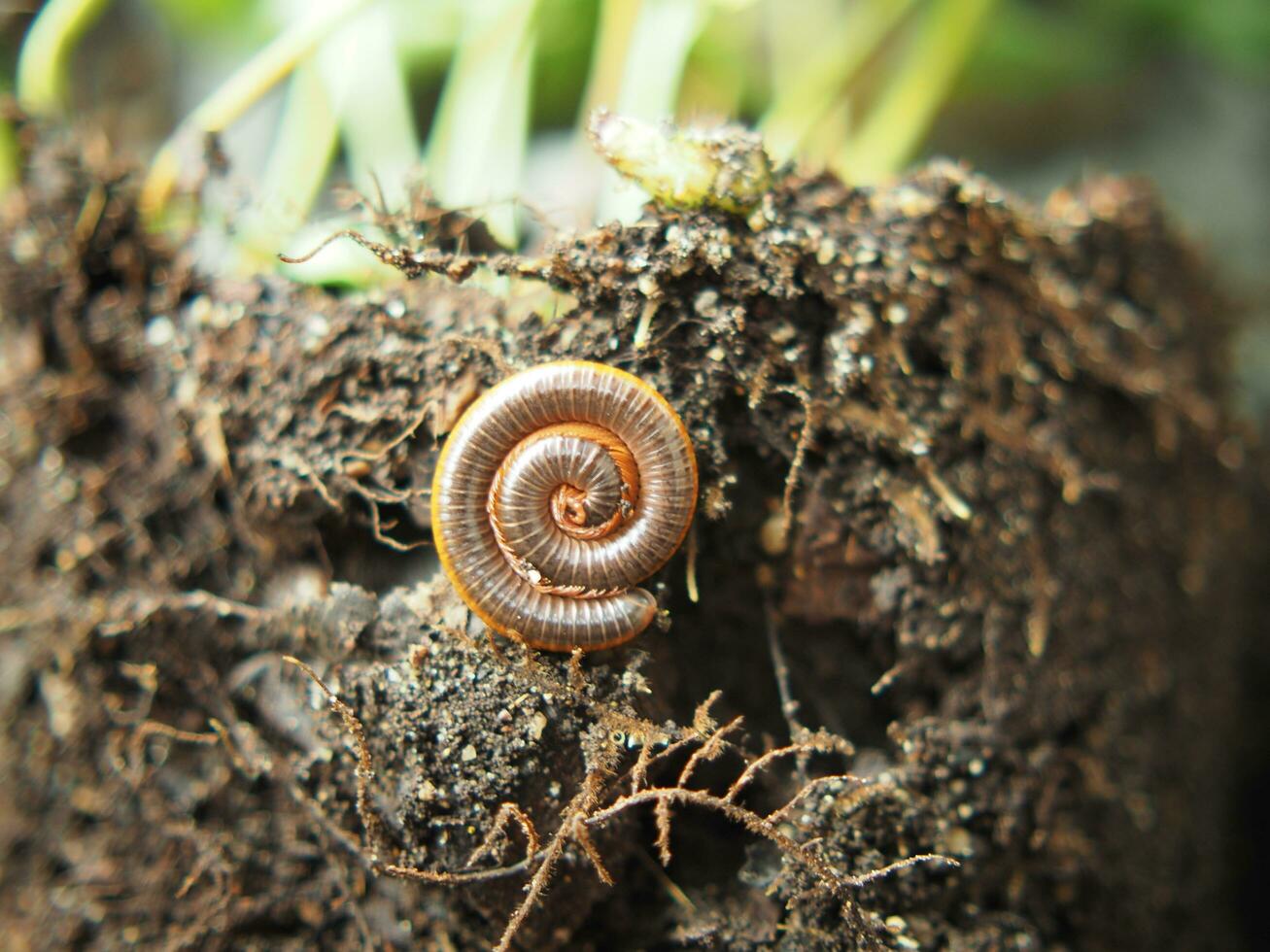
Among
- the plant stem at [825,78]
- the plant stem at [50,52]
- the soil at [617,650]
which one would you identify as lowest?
the soil at [617,650]

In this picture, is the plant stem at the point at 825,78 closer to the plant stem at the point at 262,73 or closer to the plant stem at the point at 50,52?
the plant stem at the point at 262,73

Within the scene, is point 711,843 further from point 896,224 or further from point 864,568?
point 896,224

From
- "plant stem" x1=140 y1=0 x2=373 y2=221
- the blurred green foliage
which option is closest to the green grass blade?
the blurred green foliage

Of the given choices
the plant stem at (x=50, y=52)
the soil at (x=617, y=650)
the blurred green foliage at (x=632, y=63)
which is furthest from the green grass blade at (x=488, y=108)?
the plant stem at (x=50, y=52)

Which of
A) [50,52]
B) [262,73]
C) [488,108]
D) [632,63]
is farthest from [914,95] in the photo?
[50,52]

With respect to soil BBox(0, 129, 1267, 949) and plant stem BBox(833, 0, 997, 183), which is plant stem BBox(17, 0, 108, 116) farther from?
plant stem BBox(833, 0, 997, 183)
